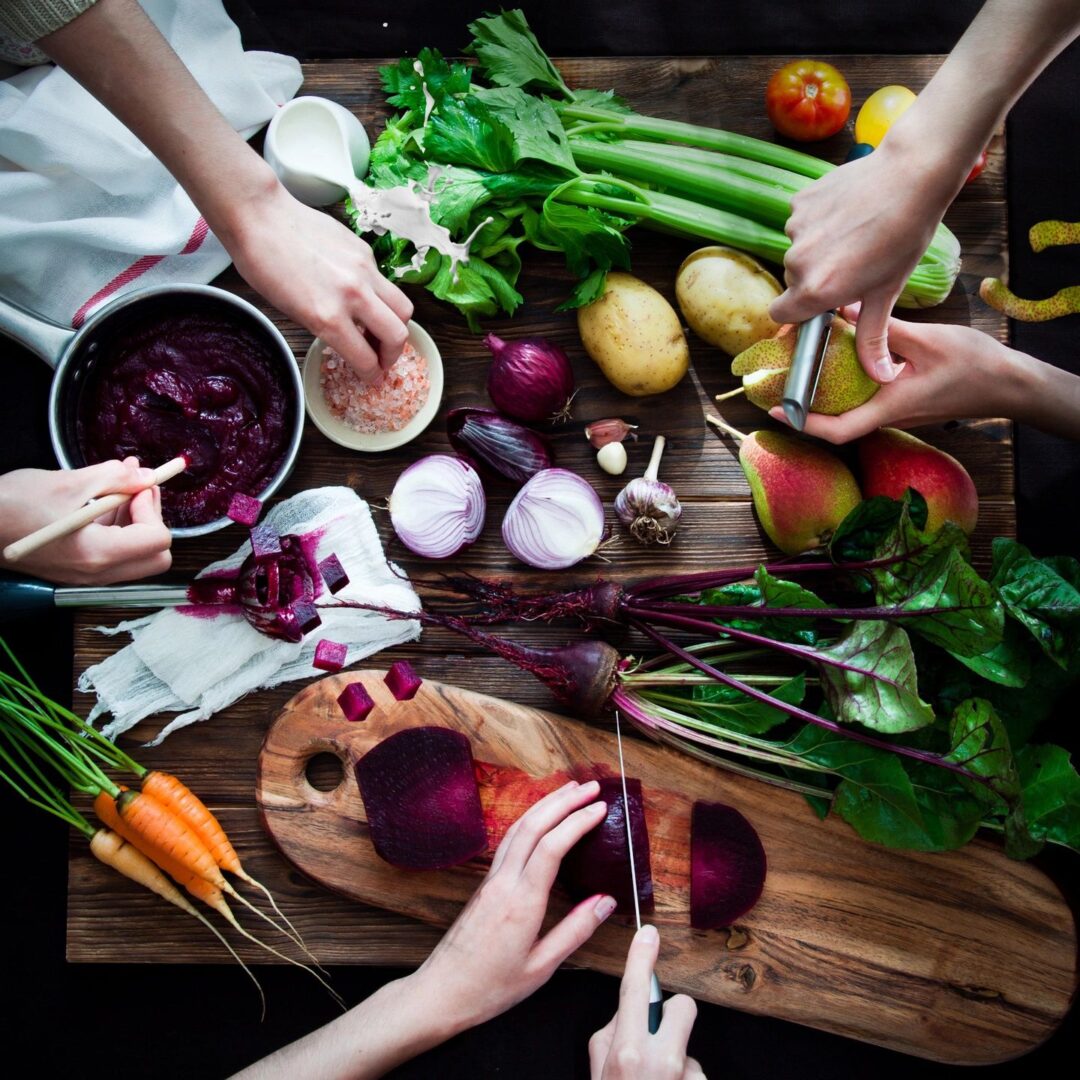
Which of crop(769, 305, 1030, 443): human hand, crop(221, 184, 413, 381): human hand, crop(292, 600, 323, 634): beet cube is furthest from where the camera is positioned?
crop(292, 600, 323, 634): beet cube

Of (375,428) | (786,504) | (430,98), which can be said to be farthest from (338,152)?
(786,504)

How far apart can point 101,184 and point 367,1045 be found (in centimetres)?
151

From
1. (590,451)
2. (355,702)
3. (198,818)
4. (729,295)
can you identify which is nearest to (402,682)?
(355,702)

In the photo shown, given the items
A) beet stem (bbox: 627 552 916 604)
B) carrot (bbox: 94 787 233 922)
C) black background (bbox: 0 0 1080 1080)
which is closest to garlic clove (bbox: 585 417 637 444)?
beet stem (bbox: 627 552 916 604)

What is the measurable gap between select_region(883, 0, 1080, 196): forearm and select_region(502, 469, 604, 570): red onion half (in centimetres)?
72

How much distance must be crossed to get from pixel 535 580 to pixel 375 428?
0.40 meters

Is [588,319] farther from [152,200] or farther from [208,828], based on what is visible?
[208,828]

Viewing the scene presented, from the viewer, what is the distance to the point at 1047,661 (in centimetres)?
156

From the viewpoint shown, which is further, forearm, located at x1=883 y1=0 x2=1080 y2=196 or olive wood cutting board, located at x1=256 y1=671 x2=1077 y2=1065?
olive wood cutting board, located at x1=256 y1=671 x2=1077 y2=1065

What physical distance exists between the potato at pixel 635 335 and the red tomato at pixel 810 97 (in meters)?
0.39

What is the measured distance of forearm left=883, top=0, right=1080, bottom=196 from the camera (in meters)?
1.22

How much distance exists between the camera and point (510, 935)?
1.51 meters

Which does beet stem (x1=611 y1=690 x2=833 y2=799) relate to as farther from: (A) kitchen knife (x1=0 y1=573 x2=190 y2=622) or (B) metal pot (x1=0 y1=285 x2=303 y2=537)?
(A) kitchen knife (x1=0 y1=573 x2=190 y2=622)

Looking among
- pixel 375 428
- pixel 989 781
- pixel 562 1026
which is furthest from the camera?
pixel 562 1026
